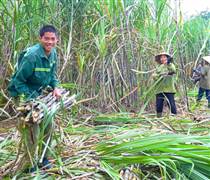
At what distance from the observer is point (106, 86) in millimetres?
4301

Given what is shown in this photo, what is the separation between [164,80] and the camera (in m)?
4.69

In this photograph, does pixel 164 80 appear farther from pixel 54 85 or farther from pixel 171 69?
pixel 54 85

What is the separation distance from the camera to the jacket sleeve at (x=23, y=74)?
240cm

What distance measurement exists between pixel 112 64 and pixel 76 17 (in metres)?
0.63

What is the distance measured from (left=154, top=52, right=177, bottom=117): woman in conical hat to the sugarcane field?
12 millimetres

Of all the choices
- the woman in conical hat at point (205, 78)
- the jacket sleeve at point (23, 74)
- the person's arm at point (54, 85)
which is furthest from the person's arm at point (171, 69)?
the jacket sleeve at point (23, 74)

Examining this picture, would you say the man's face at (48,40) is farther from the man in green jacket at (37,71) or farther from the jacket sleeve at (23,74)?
the jacket sleeve at (23,74)

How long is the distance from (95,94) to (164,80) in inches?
35.3

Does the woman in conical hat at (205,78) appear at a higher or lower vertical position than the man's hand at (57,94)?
lower

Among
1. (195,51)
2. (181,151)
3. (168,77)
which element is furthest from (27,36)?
(195,51)

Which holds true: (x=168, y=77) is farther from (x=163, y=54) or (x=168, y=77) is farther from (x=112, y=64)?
(x=112, y=64)

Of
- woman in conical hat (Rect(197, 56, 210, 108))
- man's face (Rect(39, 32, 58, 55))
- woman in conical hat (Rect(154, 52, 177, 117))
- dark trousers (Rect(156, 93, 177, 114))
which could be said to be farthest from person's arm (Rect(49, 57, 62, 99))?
woman in conical hat (Rect(197, 56, 210, 108))

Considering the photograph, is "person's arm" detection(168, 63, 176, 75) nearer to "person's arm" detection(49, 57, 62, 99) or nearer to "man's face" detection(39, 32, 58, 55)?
"person's arm" detection(49, 57, 62, 99)

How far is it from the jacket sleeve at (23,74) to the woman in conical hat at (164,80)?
224cm
